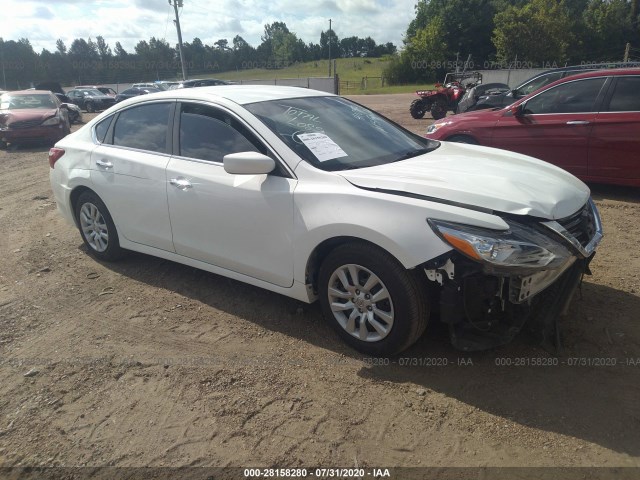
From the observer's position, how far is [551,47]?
1911 inches

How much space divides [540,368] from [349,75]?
222ft

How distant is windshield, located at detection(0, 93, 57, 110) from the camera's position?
561 inches

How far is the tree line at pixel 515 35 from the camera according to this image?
48.5 m

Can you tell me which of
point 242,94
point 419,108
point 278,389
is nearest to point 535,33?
point 419,108

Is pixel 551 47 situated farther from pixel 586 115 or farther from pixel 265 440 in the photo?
pixel 265 440

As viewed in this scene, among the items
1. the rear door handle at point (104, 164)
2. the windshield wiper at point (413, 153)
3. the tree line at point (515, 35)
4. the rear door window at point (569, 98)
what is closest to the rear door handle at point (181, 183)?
the rear door handle at point (104, 164)

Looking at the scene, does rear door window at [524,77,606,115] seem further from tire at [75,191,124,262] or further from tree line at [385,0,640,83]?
tree line at [385,0,640,83]

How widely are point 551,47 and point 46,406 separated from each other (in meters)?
56.0

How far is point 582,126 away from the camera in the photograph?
20.8ft

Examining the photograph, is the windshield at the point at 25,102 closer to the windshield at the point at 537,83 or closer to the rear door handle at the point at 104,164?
the rear door handle at the point at 104,164

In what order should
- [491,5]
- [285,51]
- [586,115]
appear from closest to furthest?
[586,115] → [491,5] → [285,51]

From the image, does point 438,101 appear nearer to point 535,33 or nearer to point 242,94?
point 242,94

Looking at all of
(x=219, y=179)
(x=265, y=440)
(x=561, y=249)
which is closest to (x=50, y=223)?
(x=219, y=179)

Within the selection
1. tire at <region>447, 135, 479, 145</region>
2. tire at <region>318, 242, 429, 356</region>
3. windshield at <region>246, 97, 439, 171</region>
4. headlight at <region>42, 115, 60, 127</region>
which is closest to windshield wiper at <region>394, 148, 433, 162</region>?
windshield at <region>246, 97, 439, 171</region>
